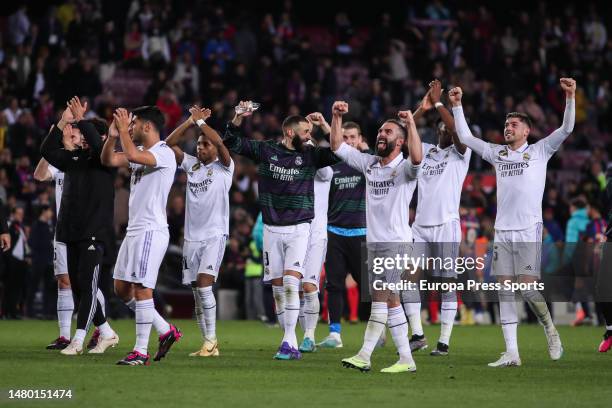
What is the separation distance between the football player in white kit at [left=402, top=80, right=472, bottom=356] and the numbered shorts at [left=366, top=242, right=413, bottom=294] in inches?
95.8

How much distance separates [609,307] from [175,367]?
6.28m

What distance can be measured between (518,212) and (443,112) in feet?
4.65

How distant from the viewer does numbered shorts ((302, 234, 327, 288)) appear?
48.8ft

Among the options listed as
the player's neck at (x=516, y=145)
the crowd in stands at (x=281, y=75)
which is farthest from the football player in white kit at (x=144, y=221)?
the crowd in stands at (x=281, y=75)

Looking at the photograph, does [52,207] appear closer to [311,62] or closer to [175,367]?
[311,62]

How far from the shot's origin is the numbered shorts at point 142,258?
38.0 ft

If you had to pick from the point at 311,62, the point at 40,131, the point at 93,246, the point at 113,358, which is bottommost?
the point at 113,358

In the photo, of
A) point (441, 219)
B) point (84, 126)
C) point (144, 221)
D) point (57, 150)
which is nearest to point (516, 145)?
point (441, 219)

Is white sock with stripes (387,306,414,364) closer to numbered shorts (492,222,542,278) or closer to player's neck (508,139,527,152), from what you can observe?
numbered shorts (492,222,542,278)

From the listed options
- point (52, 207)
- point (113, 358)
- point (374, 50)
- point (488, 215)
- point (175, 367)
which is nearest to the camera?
point (175, 367)

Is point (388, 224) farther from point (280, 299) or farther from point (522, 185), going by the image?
point (280, 299)

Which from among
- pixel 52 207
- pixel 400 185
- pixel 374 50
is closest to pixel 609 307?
pixel 400 185

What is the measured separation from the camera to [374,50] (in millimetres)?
31500

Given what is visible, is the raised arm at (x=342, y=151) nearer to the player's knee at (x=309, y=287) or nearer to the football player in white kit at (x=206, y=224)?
the football player in white kit at (x=206, y=224)
